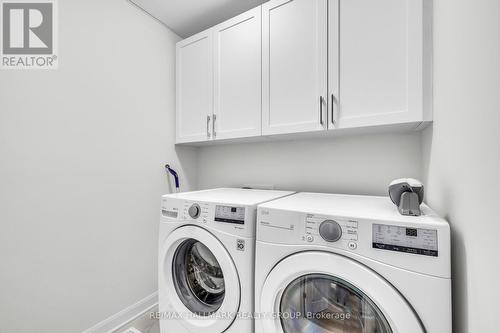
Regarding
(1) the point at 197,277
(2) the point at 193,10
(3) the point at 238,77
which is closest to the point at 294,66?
(3) the point at 238,77

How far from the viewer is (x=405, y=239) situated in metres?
0.65

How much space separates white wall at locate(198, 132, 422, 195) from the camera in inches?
52.0

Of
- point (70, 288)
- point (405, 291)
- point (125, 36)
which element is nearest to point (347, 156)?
point (405, 291)

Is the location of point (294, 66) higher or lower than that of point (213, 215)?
higher

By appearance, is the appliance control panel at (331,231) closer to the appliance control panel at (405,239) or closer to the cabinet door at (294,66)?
the appliance control panel at (405,239)

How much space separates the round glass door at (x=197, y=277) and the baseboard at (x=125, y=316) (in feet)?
2.13

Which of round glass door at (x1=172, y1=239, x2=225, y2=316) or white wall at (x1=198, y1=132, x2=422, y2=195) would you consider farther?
white wall at (x1=198, y1=132, x2=422, y2=195)

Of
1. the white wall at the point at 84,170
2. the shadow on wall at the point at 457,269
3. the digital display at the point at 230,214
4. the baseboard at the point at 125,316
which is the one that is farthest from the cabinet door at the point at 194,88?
the shadow on wall at the point at 457,269

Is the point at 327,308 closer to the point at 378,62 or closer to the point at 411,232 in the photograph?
the point at 411,232

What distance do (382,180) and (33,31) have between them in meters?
2.21

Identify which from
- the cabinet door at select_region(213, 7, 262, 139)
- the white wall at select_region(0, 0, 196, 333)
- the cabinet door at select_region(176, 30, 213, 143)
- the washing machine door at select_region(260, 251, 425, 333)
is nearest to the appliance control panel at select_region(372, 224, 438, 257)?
the washing machine door at select_region(260, 251, 425, 333)

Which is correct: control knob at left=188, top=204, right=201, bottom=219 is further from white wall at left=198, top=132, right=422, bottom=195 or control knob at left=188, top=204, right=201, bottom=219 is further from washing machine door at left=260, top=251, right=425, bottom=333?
white wall at left=198, top=132, right=422, bottom=195

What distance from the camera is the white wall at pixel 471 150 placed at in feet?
1.49

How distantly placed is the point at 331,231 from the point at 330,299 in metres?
0.28
